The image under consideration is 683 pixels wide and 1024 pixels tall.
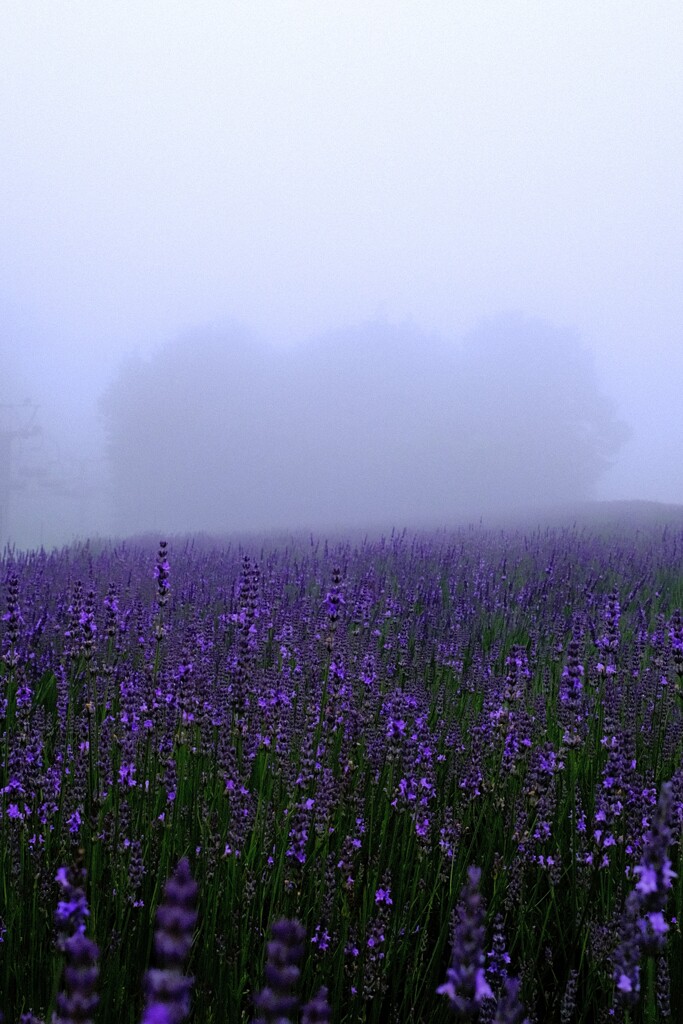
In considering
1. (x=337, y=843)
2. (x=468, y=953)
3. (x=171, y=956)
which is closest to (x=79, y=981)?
(x=171, y=956)

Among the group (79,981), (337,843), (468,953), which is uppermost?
(79,981)

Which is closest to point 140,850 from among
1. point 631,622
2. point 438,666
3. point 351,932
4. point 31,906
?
point 31,906

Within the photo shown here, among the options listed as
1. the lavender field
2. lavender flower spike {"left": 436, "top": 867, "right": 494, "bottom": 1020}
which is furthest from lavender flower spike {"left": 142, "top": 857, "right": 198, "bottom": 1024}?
lavender flower spike {"left": 436, "top": 867, "right": 494, "bottom": 1020}

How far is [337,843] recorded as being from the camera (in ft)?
9.84

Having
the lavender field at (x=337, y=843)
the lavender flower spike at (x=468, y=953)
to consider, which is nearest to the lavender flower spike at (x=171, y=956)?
the lavender field at (x=337, y=843)

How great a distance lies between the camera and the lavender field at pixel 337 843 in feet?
6.28

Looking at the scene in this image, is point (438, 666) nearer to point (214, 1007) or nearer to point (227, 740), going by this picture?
point (227, 740)

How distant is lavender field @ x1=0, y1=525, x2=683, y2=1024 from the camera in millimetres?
1914

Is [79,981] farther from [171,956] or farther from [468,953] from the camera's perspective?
[468,953]

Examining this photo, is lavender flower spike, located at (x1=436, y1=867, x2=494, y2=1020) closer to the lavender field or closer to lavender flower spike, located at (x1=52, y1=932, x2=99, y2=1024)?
the lavender field

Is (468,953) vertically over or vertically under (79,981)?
under

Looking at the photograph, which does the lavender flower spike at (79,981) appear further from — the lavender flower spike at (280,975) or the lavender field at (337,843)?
the lavender flower spike at (280,975)

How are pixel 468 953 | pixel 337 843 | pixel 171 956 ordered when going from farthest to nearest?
pixel 337 843
pixel 468 953
pixel 171 956

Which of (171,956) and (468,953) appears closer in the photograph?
(171,956)
